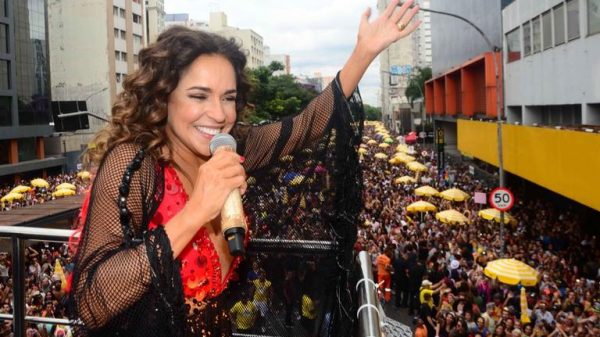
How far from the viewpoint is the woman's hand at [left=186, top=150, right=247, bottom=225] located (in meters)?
1.72

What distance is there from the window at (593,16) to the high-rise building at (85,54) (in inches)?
1797

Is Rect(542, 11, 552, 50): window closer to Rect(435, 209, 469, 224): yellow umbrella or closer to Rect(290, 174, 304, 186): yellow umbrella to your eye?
Rect(435, 209, 469, 224): yellow umbrella

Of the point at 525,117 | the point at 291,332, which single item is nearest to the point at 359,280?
the point at 291,332

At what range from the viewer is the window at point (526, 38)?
23.5 m

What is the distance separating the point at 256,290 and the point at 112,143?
2.91ft

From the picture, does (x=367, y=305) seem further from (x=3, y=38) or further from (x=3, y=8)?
(x=3, y=8)

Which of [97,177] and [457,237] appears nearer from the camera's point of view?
[97,177]

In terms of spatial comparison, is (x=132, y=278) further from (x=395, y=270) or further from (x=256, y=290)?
(x=395, y=270)

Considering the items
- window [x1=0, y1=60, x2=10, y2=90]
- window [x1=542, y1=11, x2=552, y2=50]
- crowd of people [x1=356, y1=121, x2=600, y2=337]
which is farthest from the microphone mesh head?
window [x1=0, y1=60, x2=10, y2=90]

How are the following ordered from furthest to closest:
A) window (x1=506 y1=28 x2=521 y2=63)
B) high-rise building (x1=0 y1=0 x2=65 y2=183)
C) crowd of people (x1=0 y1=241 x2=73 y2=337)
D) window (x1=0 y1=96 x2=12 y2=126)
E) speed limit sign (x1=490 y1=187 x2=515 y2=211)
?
high-rise building (x1=0 y1=0 x2=65 y2=183) < window (x1=0 y1=96 x2=12 y2=126) < window (x1=506 y1=28 x2=521 y2=63) < speed limit sign (x1=490 y1=187 x2=515 y2=211) < crowd of people (x1=0 y1=241 x2=73 y2=337)

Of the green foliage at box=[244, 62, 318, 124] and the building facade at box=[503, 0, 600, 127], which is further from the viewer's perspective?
the green foliage at box=[244, 62, 318, 124]

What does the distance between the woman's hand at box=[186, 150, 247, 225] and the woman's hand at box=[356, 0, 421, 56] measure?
2.79ft

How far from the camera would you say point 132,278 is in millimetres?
1640

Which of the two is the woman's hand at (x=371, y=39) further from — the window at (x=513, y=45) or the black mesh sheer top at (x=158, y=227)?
the window at (x=513, y=45)
